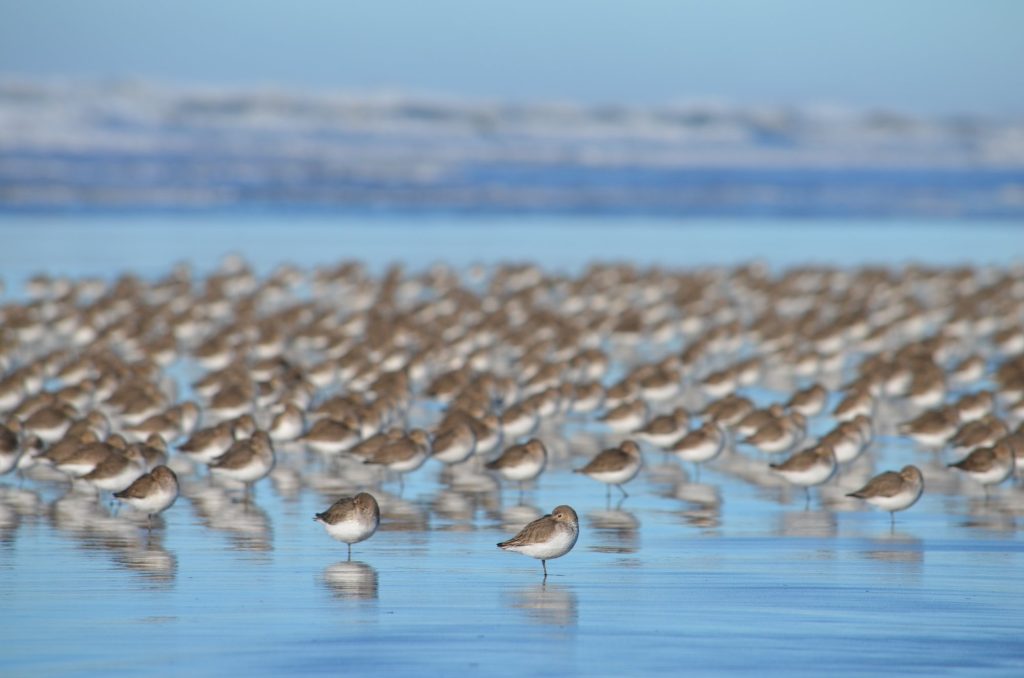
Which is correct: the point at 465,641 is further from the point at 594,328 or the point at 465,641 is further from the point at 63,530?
the point at 594,328

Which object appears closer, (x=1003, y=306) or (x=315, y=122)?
(x=1003, y=306)

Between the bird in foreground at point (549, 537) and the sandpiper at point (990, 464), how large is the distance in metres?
5.14

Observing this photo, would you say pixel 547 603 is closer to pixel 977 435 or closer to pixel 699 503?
pixel 699 503

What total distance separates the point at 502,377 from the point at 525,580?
387 inches

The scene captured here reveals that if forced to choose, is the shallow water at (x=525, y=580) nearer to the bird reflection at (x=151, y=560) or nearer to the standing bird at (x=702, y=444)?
the bird reflection at (x=151, y=560)

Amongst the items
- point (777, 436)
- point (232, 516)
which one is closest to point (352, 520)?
point (232, 516)

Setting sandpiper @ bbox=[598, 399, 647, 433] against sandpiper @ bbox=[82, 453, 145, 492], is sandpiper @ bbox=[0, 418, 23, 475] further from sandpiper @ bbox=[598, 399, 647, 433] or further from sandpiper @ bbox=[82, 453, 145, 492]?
sandpiper @ bbox=[598, 399, 647, 433]

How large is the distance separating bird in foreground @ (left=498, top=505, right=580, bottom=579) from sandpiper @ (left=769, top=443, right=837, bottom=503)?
388 centimetres

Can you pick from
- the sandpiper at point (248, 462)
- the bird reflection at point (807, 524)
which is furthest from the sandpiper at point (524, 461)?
the bird reflection at point (807, 524)

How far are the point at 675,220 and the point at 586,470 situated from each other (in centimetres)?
4425

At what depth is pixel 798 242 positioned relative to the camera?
47844 millimetres

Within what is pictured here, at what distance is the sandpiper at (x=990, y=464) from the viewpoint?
14.5 m

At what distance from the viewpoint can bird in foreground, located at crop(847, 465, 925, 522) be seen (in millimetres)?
13148

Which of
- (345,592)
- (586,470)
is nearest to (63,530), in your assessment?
(345,592)
